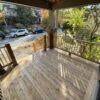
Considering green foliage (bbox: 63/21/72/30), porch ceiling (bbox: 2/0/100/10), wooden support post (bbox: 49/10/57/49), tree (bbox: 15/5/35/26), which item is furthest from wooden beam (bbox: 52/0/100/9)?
tree (bbox: 15/5/35/26)

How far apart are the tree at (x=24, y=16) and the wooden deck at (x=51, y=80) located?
13712 mm

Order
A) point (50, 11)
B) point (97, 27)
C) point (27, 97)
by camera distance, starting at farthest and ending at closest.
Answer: point (97, 27) → point (50, 11) → point (27, 97)

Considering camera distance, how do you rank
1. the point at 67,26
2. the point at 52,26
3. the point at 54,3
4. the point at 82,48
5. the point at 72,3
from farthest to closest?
the point at 67,26
the point at 52,26
the point at 54,3
the point at 82,48
the point at 72,3

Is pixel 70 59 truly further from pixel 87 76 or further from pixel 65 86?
A: pixel 65 86

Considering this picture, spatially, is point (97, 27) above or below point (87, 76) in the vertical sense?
above

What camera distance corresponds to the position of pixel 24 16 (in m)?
17.6

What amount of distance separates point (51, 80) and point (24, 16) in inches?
608

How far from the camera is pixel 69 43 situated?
5.78 metres

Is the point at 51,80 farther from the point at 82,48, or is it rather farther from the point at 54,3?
the point at 54,3

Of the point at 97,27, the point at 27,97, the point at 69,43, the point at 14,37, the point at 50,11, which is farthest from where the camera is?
the point at 14,37

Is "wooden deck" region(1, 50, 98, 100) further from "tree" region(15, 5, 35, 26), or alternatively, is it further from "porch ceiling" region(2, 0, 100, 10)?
"tree" region(15, 5, 35, 26)

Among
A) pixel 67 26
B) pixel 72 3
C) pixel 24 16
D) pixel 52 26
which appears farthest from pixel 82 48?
pixel 24 16

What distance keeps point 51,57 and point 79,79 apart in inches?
81.0

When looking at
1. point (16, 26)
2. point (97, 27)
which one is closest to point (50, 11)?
point (97, 27)
